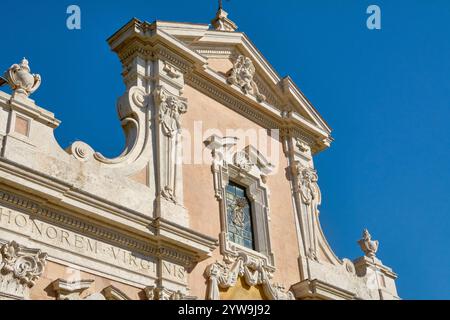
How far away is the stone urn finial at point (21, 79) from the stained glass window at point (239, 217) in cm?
520

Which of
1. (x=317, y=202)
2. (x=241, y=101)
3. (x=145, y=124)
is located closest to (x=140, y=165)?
(x=145, y=124)

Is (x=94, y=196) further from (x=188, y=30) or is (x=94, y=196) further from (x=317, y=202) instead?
(x=317, y=202)

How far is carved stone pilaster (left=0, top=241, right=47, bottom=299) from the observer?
33.9ft

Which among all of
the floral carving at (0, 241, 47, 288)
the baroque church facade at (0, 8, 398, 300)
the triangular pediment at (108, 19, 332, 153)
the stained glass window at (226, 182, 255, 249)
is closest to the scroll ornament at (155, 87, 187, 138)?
the baroque church facade at (0, 8, 398, 300)

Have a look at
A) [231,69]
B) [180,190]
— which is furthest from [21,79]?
[231,69]

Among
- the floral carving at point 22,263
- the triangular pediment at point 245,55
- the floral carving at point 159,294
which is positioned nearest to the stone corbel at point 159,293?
the floral carving at point 159,294

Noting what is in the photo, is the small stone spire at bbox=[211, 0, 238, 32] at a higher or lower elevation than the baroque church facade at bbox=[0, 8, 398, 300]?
higher

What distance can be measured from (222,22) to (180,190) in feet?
23.1

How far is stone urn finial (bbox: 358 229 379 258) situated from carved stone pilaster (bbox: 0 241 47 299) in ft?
33.5

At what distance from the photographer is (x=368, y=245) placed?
61.2 ft

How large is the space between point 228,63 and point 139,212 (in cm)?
648

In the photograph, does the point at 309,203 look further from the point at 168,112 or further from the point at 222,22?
the point at 222,22

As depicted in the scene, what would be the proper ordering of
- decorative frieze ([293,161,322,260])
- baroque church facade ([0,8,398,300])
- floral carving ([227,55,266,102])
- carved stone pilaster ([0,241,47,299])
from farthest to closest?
1. floral carving ([227,55,266,102])
2. decorative frieze ([293,161,322,260])
3. baroque church facade ([0,8,398,300])
4. carved stone pilaster ([0,241,47,299])

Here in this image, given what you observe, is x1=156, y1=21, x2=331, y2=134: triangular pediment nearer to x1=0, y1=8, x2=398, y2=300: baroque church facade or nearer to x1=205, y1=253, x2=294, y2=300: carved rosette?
x1=0, y1=8, x2=398, y2=300: baroque church facade
